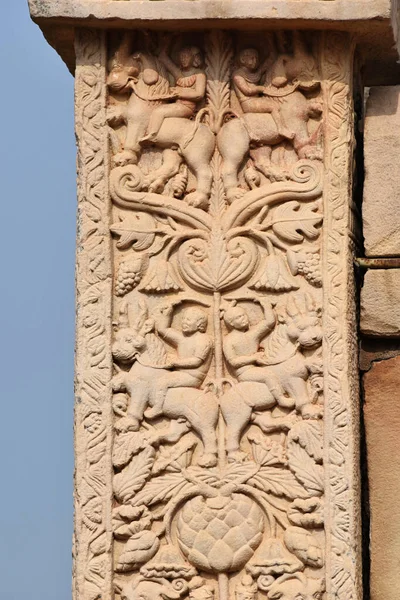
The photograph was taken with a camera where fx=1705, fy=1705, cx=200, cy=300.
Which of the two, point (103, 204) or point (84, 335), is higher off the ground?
point (103, 204)

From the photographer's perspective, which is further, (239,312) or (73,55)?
(73,55)

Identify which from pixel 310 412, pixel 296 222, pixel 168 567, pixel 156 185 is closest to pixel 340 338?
pixel 310 412

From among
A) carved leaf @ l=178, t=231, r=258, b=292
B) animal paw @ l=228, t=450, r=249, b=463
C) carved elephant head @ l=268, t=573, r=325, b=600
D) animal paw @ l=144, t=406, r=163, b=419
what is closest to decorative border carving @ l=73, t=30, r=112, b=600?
animal paw @ l=144, t=406, r=163, b=419

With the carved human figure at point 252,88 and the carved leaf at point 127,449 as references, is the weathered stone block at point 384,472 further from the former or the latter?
the carved human figure at point 252,88

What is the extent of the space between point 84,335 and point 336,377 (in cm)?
77

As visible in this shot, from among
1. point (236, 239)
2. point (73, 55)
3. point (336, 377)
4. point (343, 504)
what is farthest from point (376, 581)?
point (73, 55)

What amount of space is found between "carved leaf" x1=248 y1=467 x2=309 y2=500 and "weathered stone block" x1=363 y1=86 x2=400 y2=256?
752mm

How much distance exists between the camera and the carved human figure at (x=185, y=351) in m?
5.13

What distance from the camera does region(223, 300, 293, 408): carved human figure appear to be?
5.12 meters

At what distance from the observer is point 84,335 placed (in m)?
5.15

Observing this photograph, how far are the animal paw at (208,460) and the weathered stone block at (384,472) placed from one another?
49 cm

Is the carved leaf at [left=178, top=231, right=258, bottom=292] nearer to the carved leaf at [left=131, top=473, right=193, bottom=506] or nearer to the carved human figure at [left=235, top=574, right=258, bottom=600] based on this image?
the carved leaf at [left=131, top=473, right=193, bottom=506]

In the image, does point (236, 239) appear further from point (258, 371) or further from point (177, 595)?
point (177, 595)

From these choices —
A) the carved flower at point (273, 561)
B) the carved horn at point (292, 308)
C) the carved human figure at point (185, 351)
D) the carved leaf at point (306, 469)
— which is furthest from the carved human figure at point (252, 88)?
the carved flower at point (273, 561)
